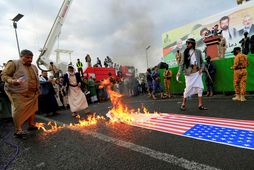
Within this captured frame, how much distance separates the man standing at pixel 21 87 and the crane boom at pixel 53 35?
15.3 meters

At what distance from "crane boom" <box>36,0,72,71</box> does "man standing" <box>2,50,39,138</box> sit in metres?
15.3

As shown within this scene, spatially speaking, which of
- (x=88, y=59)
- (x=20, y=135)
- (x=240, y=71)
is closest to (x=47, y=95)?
(x=20, y=135)

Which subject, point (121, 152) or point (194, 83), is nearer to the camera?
point (121, 152)

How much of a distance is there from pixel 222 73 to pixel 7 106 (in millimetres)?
9098

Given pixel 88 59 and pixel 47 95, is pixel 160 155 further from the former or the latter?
pixel 88 59

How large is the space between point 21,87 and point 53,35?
53.3ft

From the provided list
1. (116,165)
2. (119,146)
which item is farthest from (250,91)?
(116,165)

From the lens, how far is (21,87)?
5.16 m

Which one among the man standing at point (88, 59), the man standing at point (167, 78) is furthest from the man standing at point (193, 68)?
the man standing at point (88, 59)

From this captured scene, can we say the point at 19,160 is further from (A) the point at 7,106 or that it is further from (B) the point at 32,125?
(A) the point at 7,106

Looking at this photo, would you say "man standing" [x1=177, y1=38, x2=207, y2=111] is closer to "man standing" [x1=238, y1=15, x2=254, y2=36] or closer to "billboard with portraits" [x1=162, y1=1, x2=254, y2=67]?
"billboard with portraits" [x1=162, y1=1, x2=254, y2=67]

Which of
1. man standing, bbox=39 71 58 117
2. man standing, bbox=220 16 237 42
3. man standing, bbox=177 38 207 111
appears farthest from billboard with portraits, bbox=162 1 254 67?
man standing, bbox=39 71 58 117

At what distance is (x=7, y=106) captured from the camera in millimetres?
8336

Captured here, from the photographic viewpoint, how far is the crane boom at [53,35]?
1969 cm
